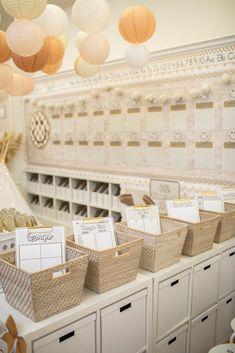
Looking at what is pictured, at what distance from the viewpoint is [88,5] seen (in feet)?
7.72

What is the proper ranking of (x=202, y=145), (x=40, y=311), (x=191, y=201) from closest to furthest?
(x=40, y=311) → (x=191, y=201) → (x=202, y=145)

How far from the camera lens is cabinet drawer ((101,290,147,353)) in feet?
5.20

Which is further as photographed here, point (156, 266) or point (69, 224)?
point (69, 224)

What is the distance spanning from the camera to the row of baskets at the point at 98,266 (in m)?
1.36

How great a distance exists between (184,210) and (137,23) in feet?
4.50

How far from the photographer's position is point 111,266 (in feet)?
5.24

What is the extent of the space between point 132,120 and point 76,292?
2.83 metres

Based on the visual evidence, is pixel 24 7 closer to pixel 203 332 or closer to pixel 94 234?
pixel 94 234

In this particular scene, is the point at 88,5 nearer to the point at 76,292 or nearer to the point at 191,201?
the point at 191,201

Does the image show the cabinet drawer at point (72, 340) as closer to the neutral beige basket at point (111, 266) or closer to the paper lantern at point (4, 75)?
the neutral beige basket at point (111, 266)

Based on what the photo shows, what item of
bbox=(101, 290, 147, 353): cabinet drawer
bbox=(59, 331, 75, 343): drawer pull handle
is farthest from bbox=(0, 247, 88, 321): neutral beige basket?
bbox=(101, 290, 147, 353): cabinet drawer

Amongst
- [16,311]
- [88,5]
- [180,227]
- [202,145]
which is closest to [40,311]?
[16,311]

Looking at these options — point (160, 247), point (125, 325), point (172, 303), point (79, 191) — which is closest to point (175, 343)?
point (172, 303)

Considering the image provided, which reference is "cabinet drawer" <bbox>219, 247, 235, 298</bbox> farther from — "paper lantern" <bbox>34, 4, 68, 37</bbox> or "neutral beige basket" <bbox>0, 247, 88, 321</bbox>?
"paper lantern" <bbox>34, 4, 68, 37</bbox>
